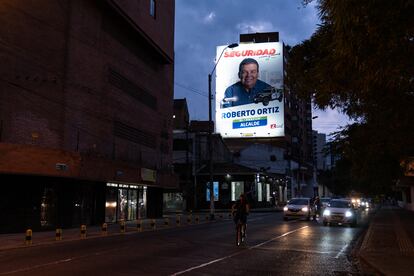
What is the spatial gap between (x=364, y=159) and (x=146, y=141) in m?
24.0

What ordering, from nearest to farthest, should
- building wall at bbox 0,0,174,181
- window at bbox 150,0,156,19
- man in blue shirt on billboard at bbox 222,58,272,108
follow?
1. building wall at bbox 0,0,174,181
2. window at bbox 150,0,156,19
3. man in blue shirt on billboard at bbox 222,58,272,108

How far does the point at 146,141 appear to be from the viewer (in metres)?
39.7

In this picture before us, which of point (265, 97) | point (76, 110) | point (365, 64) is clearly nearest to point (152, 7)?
point (76, 110)

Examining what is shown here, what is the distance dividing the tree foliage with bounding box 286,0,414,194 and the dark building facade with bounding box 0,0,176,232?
1573 centimetres

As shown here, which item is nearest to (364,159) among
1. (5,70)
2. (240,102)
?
(5,70)

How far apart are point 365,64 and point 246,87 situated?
87425 mm

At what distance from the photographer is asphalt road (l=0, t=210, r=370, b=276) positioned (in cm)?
1244

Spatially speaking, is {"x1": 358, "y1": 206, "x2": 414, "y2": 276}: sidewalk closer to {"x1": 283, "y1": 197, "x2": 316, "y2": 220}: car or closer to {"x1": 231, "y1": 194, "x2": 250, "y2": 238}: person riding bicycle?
{"x1": 231, "y1": 194, "x2": 250, "y2": 238}: person riding bicycle

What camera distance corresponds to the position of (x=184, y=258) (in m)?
14.8

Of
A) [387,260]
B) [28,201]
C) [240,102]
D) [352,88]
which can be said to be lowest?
[387,260]

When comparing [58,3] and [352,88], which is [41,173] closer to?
[58,3]

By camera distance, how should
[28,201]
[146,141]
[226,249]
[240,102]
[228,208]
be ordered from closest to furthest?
[226,249]
[28,201]
[146,141]
[228,208]
[240,102]

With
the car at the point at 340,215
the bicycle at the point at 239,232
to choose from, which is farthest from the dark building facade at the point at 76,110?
the car at the point at 340,215

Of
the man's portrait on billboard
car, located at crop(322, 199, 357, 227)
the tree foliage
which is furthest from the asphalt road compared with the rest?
the man's portrait on billboard
